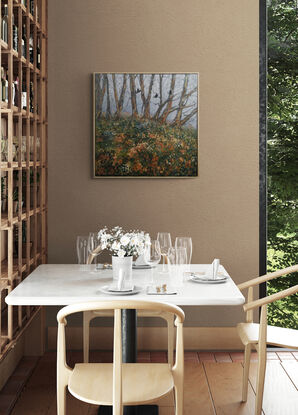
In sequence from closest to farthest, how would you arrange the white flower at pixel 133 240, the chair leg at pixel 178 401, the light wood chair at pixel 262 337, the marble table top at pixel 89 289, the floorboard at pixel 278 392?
1. the chair leg at pixel 178 401
2. the marble table top at pixel 89 289
3. the light wood chair at pixel 262 337
4. the white flower at pixel 133 240
5. the floorboard at pixel 278 392

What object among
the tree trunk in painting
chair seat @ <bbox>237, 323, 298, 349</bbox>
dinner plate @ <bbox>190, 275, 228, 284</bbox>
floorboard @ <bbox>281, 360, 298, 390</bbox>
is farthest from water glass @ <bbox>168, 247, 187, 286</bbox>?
the tree trunk in painting

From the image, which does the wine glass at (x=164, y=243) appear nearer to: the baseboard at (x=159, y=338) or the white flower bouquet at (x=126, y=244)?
the white flower bouquet at (x=126, y=244)

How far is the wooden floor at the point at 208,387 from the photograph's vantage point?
311 cm

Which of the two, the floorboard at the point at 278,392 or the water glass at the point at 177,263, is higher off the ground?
the water glass at the point at 177,263

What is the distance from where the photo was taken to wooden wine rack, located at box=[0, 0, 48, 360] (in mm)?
2961

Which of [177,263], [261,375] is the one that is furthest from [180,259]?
[261,375]

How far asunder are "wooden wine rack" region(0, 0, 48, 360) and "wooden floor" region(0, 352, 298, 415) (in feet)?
1.36

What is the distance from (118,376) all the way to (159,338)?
1965mm

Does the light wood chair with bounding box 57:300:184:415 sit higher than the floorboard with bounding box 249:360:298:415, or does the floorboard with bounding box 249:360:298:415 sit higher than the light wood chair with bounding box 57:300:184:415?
the light wood chair with bounding box 57:300:184:415

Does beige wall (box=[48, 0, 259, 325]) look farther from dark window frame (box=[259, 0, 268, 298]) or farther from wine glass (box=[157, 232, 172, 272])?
wine glass (box=[157, 232, 172, 272])

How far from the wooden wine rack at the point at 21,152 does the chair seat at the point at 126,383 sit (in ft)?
2.17

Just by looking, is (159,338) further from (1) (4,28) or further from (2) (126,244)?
(1) (4,28)

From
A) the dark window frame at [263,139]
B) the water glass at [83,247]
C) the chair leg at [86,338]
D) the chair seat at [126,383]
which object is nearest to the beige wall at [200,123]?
the dark window frame at [263,139]

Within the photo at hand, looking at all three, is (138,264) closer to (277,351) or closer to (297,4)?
(277,351)
